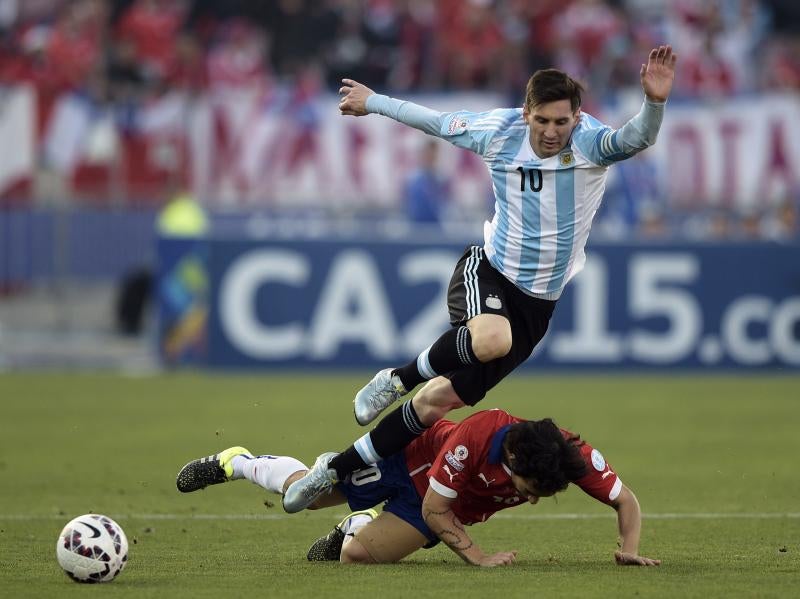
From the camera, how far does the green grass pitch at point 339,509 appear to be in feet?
21.6

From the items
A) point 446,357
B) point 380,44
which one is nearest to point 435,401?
point 446,357

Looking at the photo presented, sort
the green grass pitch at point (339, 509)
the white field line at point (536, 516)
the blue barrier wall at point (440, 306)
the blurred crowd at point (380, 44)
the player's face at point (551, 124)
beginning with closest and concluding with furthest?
the green grass pitch at point (339, 509), the player's face at point (551, 124), the white field line at point (536, 516), the blue barrier wall at point (440, 306), the blurred crowd at point (380, 44)

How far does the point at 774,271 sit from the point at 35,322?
9.44 meters

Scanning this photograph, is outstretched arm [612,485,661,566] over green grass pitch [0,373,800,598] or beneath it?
over

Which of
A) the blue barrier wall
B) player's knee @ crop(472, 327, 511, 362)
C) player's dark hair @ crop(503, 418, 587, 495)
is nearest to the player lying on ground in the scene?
player's dark hair @ crop(503, 418, 587, 495)

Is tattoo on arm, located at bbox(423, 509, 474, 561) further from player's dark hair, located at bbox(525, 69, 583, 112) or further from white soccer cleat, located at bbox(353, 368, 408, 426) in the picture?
player's dark hair, located at bbox(525, 69, 583, 112)

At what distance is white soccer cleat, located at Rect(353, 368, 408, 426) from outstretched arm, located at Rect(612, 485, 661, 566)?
4.44ft

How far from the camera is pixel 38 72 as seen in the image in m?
21.2

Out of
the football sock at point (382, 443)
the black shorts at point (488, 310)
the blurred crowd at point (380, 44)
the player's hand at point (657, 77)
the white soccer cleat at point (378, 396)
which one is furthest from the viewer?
the blurred crowd at point (380, 44)

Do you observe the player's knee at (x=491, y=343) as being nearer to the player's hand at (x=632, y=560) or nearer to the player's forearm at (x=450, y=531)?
the player's forearm at (x=450, y=531)

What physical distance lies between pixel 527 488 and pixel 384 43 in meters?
16.2

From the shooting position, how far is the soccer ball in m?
6.44

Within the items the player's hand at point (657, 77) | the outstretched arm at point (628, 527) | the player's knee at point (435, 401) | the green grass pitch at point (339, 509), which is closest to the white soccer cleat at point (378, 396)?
the player's knee at point (435, 401)

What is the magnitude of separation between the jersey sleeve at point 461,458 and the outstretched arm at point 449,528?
1.9 inches
